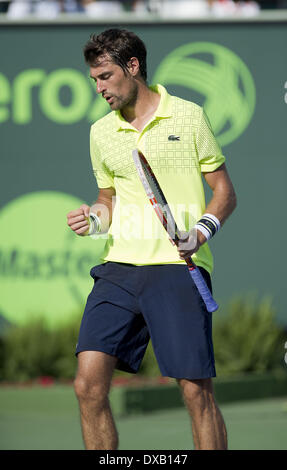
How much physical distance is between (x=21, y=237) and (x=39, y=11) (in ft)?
8.53

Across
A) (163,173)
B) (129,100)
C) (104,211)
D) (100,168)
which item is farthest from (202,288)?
(129,100)

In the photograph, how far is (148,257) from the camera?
14.3ft

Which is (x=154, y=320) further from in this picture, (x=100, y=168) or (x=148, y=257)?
(x=100, y=168)

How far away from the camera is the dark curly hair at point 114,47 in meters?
4.34

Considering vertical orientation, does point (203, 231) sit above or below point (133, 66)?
below

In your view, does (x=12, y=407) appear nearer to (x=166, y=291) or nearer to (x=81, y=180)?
(x=81, y=180)

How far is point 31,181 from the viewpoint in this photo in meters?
9.84

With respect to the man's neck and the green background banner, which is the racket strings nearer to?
the man's neck

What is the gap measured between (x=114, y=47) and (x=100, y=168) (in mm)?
612

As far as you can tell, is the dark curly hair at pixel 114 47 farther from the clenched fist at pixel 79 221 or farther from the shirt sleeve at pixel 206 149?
the clenched fist at pixel 79 221

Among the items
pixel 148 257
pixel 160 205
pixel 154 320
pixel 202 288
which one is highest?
pixel 160 205

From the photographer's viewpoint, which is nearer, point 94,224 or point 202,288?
point 202,288

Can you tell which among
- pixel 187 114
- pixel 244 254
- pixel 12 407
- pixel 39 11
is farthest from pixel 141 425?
pixel 39 11

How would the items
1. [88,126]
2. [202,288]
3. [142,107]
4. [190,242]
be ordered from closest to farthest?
[190,242] → [202,288] → [142,107] → [88,126]
